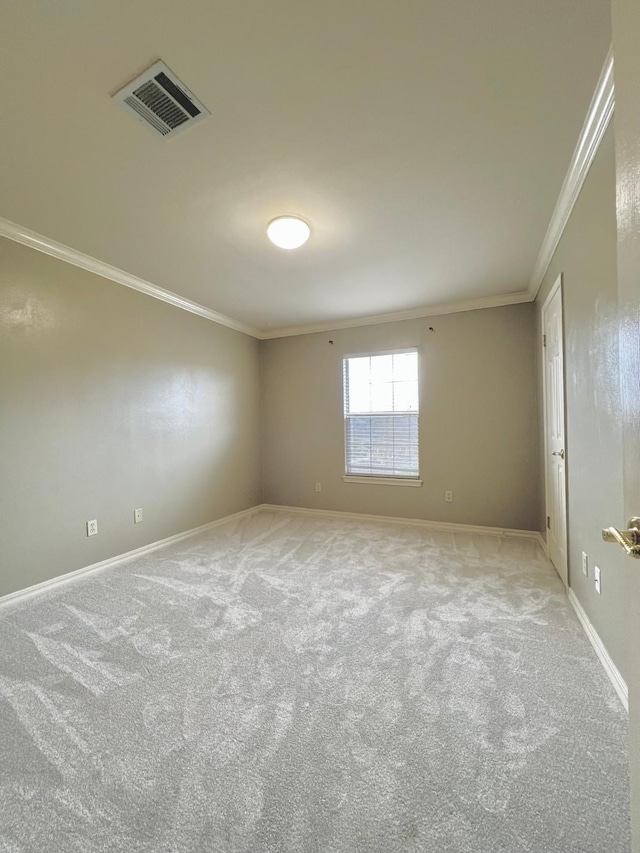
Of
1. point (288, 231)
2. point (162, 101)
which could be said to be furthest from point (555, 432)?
point (162, 101)

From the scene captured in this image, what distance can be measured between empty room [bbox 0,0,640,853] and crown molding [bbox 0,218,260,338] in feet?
0.09

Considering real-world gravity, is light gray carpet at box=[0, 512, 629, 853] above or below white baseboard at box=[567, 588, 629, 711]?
below

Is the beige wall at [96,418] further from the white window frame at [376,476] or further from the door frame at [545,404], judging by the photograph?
the door frame at [545,404]

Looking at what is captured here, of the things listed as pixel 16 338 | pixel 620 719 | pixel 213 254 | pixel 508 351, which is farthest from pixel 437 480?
pixel 16 338

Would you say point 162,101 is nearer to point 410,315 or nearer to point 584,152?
point 584,152

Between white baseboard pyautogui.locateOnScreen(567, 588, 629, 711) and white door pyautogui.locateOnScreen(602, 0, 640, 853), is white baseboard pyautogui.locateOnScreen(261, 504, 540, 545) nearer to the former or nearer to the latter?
white baseboard pyautogui.locateOnScreen(567, 588, 629, 711)

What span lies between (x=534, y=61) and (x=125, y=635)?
3311mm

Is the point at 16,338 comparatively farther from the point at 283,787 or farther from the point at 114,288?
the point at 283,787

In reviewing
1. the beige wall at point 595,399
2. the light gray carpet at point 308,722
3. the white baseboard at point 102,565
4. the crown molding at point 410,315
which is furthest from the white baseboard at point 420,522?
the crown molding at point 410,315

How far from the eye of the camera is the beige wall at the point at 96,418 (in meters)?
2.46

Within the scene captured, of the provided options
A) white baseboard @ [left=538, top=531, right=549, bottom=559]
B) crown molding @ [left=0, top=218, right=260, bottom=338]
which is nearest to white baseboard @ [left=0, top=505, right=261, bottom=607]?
crown molding @ [left=0, top=218, right=260, bottom=338]

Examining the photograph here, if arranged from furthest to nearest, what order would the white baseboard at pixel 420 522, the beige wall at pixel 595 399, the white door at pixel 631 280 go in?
the white baseboard at pixel 420 522 → the beige wall at pixel 595 399 → the white door at pixel 631 280

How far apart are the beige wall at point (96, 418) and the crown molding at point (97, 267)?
56mm

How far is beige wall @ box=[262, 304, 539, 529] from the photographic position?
3.71 m
